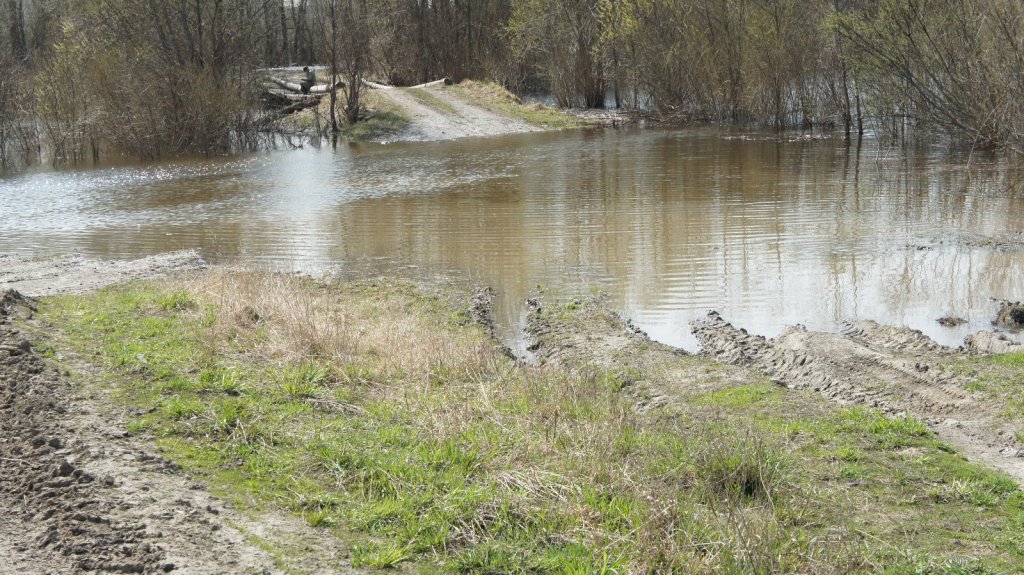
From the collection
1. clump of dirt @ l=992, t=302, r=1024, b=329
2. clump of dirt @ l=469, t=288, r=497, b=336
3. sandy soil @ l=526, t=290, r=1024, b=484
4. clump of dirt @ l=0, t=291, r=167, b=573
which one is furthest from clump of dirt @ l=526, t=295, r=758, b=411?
clump of dirt @ l=0, t=291, r=167, b=573

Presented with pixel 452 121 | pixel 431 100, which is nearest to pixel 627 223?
pixel 452 121

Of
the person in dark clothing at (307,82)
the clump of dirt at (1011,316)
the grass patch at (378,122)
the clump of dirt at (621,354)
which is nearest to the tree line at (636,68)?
the grass patch at (378,122)

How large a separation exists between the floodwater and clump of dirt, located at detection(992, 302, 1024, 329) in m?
0.22

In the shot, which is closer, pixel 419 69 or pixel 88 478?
pixel 88 478

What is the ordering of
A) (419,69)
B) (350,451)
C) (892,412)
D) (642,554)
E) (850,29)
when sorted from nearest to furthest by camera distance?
(642,554) < (350,451) < (892,412) < (850,29) < (419,69)

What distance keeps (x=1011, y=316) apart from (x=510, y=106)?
104ft

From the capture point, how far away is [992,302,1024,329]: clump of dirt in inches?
411

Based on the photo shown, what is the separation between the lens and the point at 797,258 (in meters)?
13.9

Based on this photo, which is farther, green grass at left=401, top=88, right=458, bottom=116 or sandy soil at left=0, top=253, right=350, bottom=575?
green grass at left=401, top=88, right=458, bottom=116

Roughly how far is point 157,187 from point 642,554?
23.2 metres

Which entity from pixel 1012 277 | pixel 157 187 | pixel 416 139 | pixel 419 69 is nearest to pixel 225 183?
pixel 157 187

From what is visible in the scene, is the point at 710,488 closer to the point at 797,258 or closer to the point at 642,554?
the point at 642,554

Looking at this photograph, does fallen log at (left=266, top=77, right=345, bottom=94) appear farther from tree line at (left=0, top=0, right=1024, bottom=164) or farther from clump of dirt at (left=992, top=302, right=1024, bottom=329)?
clump of dirt at (left=992, top=302, right=1024, bottom=329)

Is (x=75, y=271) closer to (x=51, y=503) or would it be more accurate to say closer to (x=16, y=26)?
(x=51, y=503)
